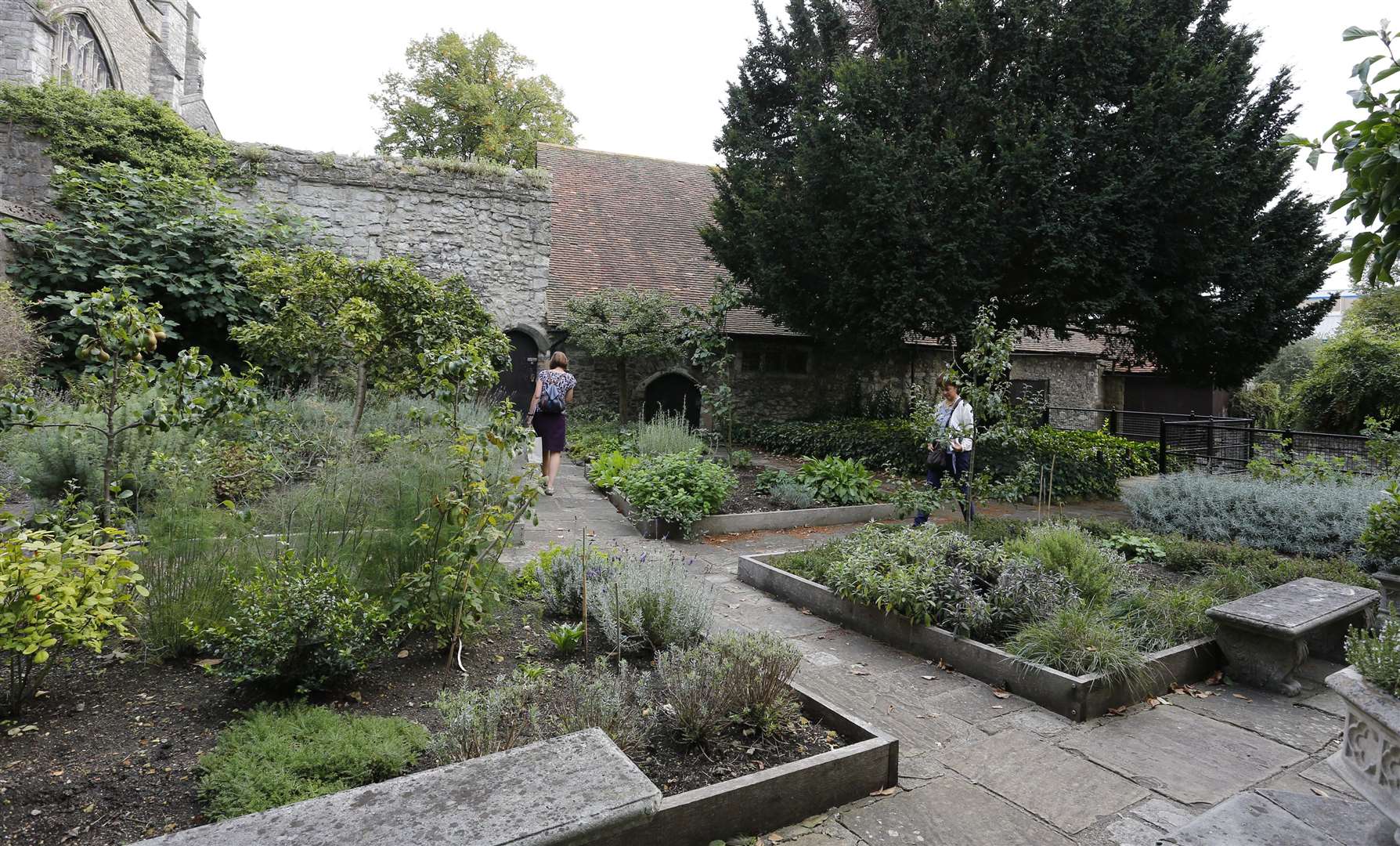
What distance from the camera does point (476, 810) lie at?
192cm

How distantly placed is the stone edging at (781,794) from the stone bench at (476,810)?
323 millimetres

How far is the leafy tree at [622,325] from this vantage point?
14852mm

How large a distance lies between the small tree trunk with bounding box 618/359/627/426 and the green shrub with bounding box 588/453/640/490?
5.72m

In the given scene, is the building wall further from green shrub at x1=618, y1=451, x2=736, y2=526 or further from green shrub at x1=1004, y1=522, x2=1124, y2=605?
green shrub at x1=1004, y1=522, x2=1124, y2=605

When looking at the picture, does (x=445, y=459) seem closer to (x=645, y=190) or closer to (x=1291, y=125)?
(x=1291, y=125)

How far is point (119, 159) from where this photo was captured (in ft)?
35.1

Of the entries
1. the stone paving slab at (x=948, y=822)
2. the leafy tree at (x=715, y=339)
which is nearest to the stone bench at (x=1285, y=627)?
the stone paving slab at (x=948, y=822)

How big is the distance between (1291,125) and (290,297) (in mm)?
13956

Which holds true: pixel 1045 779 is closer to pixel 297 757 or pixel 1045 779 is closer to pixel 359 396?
pixel 297 757

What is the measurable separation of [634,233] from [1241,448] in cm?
1361

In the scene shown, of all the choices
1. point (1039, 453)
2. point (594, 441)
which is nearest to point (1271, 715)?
point (1039, 453)

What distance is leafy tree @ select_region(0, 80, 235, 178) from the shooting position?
1016 cm

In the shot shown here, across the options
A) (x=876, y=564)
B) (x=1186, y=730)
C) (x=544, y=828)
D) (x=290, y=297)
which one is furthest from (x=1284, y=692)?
(x=290, y=297)

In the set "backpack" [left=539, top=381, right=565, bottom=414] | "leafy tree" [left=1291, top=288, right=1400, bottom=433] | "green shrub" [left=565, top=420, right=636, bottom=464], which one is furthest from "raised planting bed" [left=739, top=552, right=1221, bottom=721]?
"leafy tree" [left=1291, top=288, right=1400, bottom=433]
